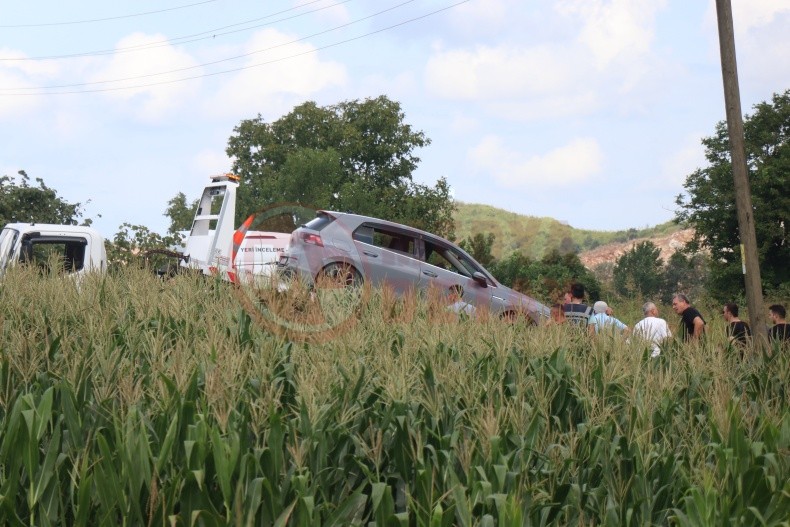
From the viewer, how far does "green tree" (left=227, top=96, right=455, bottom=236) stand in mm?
62625

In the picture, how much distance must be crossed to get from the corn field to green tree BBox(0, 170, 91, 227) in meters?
32.4

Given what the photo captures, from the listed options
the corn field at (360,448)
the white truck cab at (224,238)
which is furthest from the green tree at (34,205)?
the corn field at (360,448)

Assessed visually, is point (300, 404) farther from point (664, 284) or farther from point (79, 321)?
point (664, 284)

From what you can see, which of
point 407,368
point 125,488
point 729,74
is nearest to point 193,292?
point 407,368

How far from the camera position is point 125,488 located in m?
5.41

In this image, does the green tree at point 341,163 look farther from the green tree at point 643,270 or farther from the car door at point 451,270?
the car door at point 451,270

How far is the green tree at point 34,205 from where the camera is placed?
38.3 m

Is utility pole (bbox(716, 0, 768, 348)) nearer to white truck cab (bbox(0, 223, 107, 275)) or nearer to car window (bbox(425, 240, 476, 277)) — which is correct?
car window (bbox(425, 240, 476, 277))

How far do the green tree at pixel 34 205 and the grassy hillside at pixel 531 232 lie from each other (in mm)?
89496

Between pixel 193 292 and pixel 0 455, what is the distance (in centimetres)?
592

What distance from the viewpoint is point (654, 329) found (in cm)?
1276

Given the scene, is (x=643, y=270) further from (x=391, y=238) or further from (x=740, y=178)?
(x=740, y=178)

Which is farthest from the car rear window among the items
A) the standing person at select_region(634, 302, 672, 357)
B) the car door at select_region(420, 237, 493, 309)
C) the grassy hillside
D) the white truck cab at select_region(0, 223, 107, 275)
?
the grassy hillside

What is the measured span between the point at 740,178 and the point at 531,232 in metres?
122
